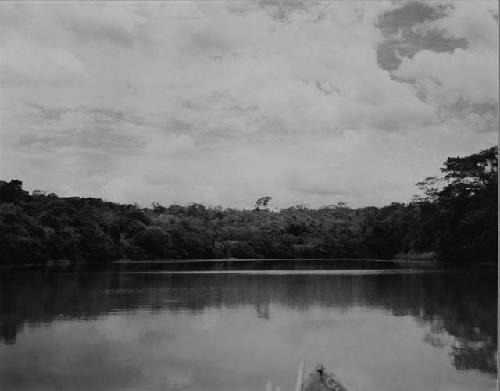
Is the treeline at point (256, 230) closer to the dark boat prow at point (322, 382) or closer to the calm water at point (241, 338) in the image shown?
the calm water at point (241, 338)

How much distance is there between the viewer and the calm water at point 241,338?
8445 mm

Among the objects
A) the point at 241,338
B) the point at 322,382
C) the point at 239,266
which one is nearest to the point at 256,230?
the point at 239,266

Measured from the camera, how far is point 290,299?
59.8 ft

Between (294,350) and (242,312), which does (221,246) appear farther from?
(294,350)

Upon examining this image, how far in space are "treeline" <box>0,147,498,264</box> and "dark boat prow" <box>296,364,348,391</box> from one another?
34.0 m

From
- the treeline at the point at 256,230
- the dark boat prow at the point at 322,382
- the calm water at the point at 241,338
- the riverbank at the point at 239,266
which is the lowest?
the calm water at the point at 241,338

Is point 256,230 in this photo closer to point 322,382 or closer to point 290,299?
point 290,299

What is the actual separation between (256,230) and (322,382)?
6007 centimetres

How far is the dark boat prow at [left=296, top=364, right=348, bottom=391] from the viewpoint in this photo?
5848 mm

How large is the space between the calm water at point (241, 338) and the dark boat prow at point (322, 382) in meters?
2.04

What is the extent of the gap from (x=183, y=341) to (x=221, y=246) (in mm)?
51676

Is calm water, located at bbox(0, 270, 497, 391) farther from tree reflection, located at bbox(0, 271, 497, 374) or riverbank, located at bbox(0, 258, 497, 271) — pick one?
riverbank, located at bbox(0, 258, 497, 271)

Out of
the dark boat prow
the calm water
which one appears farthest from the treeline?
the dark boat prow

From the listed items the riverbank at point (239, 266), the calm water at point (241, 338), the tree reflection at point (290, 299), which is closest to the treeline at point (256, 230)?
the riverbank at point (239, 266)
